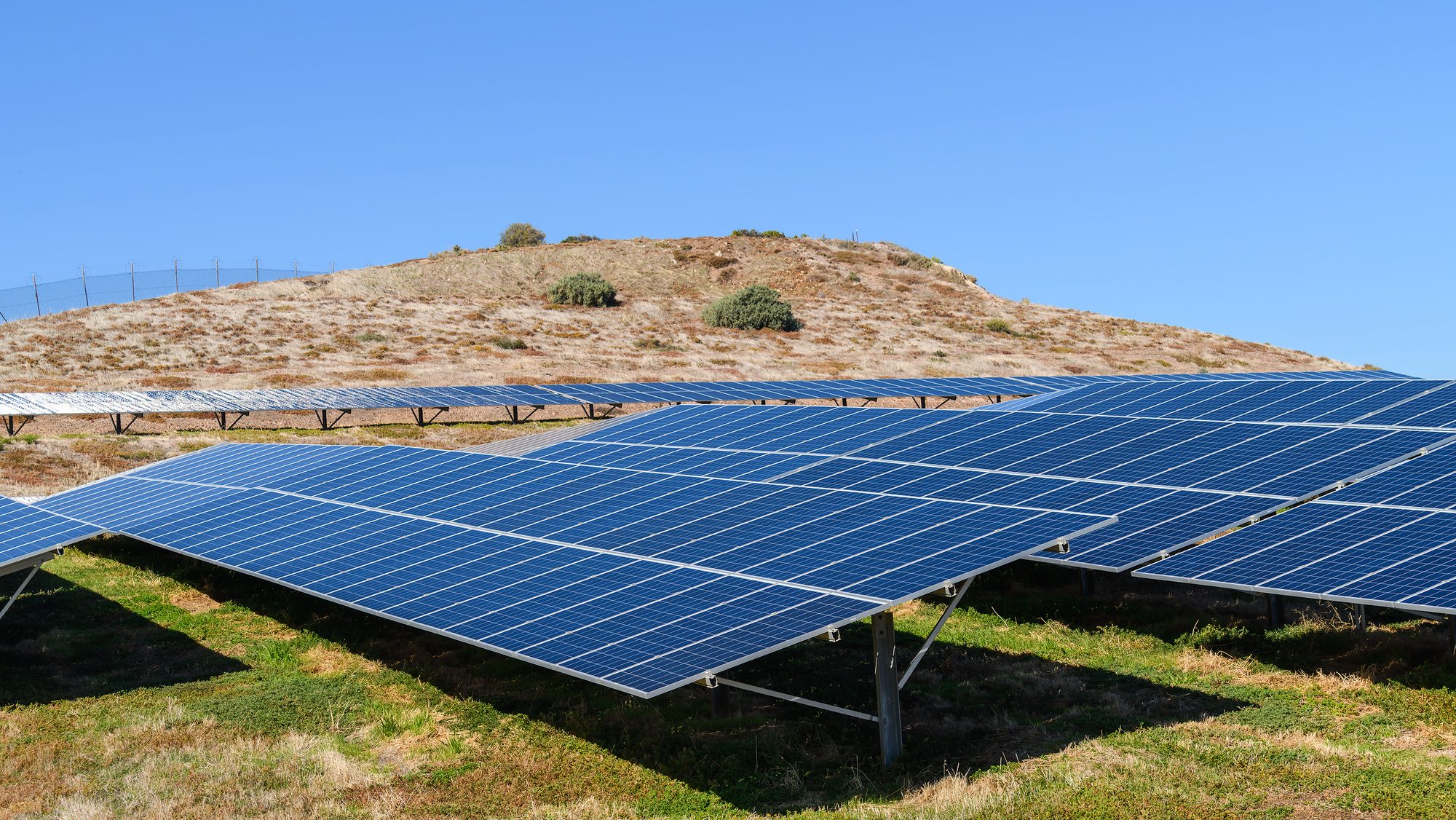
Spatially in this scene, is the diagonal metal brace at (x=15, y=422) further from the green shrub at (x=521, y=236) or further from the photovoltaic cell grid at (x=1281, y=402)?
the green shrub at (x=521, y=236)

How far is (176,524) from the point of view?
23.8 meters

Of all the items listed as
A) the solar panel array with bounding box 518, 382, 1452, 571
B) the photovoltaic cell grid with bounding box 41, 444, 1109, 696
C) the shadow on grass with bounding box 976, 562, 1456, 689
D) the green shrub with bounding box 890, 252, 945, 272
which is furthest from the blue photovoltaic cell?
the green shrub with bounding box 890, 252, 945, 272

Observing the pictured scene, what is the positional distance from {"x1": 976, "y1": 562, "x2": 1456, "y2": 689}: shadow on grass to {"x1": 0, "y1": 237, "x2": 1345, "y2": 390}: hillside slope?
43344 millimetres

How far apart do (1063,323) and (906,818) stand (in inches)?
3612

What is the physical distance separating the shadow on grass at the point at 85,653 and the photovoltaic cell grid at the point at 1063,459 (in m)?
8.20

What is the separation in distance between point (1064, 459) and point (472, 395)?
100ft

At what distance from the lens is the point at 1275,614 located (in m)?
19.7

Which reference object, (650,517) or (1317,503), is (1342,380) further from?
(650,517)

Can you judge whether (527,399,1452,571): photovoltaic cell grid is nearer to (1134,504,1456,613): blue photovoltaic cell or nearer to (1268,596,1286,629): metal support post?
(1134,504,1456,613): blue photovoltaic cell

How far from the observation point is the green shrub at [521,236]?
133625mm

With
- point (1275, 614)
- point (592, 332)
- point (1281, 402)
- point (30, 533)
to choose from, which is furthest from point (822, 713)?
point (592, 332)

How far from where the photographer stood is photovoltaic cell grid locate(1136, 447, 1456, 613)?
1495cm

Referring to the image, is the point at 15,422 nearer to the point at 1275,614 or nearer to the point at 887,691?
the point at 887,691

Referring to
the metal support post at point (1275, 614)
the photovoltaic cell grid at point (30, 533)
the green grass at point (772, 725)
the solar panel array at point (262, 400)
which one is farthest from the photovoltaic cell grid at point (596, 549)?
the solar panel array at point (262, 400)
